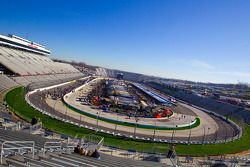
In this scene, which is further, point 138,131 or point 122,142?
point 138,131

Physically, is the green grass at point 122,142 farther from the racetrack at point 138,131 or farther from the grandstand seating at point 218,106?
the grandstand seating at point 218,106

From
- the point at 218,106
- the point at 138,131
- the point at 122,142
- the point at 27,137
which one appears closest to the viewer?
the point at 27,137

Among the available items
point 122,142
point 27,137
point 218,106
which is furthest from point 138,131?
point 218,106

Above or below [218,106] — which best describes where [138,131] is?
below

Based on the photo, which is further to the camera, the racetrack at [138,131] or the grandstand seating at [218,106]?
the grandstand seating at [218,106]


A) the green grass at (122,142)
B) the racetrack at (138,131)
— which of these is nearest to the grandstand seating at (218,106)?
the racetrack at (138,131)

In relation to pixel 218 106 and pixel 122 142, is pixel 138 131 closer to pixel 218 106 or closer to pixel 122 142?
pixel 122 142

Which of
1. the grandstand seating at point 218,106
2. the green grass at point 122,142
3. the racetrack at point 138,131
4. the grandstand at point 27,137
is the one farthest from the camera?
the grandstand seating at point 218,106

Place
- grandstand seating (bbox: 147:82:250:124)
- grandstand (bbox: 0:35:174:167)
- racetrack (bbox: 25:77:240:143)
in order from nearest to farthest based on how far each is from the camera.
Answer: grandstand (bbox: 0:35:174:167) → racetrack (bbox: 25:77:240:143) → grandstand seating (bbox: 147:82:250:124)

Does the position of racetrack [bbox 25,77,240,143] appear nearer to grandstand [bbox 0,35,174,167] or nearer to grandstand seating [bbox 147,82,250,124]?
grandstand [bbox 0,35,174,167]

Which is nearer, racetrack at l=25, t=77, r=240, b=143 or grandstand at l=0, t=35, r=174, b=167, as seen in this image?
grandstand at l=0, t=35, r=174, b=167

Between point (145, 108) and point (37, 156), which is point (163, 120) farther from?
point (37, 156)

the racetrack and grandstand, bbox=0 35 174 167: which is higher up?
grandstand, bbox=0 35 174 167

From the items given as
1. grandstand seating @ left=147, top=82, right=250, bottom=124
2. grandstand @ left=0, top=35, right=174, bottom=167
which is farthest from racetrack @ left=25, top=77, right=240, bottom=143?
grandstand seating @ left=147, top=82, right=250, bottom=124
